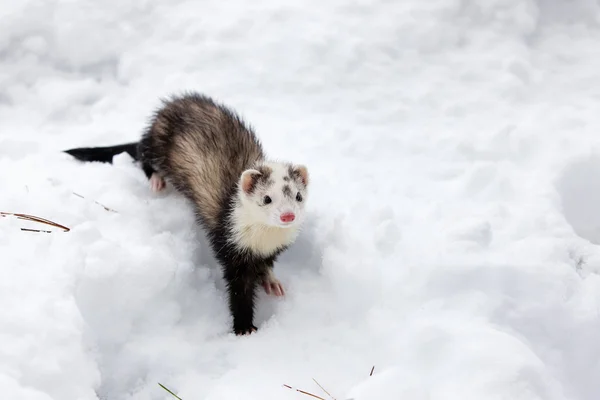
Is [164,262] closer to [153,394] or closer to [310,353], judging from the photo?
[153,394]

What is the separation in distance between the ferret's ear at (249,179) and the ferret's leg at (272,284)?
0.44m

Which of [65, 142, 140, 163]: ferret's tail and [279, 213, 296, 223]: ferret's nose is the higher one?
[279, 213, 296, 223]: ferret's nose

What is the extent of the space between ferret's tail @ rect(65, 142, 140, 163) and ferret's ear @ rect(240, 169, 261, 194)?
43.7 inches

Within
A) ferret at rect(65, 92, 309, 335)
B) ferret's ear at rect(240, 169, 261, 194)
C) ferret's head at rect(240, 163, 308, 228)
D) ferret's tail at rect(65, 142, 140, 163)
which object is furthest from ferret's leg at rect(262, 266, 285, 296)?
ferret's tail at rect(65, 142, 140, 163)

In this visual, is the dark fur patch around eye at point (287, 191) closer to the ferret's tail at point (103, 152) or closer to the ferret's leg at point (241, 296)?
the ferret's leg at point (241, 296)

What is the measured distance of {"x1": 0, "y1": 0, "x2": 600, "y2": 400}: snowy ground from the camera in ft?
7.50

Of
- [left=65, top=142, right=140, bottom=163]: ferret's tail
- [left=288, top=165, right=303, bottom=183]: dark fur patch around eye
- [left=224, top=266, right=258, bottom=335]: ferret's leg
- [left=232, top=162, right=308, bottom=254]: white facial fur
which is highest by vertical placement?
[left=288, top=165, right=303, bottom=183]: dark fur patch around eye

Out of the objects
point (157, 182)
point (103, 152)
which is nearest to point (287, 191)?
point (157, 182)

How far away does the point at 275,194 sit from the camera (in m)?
2.67

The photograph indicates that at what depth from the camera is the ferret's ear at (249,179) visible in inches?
107

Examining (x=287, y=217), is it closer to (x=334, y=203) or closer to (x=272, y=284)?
(x=272, y=284)

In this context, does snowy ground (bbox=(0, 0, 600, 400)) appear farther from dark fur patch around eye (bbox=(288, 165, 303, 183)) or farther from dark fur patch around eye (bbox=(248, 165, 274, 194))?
dark fur patch around eye (bbox=(248, 165, 274, 194))

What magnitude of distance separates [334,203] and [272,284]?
551mm

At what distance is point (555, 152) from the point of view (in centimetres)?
339
